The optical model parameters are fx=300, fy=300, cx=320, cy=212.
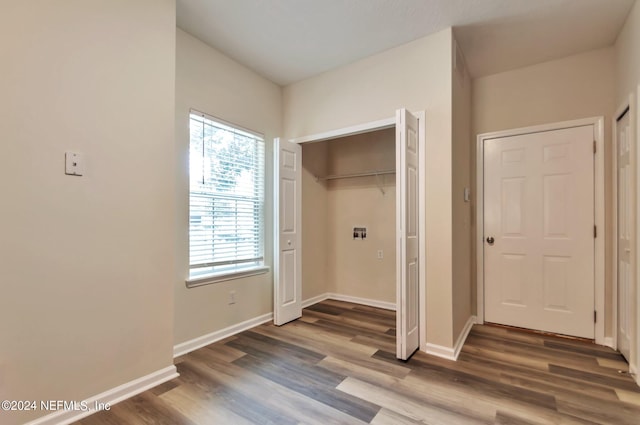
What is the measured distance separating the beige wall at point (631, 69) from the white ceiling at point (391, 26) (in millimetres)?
109

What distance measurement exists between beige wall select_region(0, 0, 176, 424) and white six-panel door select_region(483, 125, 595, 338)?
11.0ft

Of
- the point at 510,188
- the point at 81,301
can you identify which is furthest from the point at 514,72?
the point at 81,301

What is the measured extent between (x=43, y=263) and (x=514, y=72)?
4443mm

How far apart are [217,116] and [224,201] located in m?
0.85

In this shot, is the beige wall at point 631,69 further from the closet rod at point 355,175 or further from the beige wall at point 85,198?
the beige wall at point 85,198

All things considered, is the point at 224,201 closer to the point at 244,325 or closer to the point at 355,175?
the point at 244,325

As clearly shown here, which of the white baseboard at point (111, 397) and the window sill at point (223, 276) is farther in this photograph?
the window sill at point (223, 276)

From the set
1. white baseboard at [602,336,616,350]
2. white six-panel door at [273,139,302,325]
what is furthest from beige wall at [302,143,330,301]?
white baseboard at [602,336,616,350]

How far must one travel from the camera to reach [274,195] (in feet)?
11.3

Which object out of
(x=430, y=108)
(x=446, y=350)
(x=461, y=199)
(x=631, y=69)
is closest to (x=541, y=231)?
(x=461, y=199)

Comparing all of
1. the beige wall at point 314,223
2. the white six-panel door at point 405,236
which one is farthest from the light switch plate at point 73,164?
the beige wall at point 314,223

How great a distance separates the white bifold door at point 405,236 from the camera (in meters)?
2.53

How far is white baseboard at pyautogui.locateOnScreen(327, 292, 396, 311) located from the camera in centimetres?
406

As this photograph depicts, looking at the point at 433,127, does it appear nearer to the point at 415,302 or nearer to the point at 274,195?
the point at 415,302
